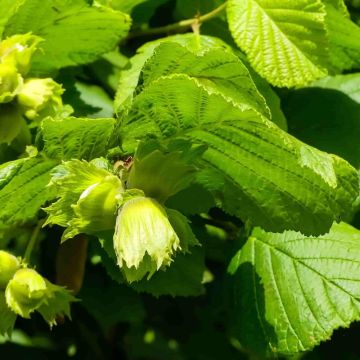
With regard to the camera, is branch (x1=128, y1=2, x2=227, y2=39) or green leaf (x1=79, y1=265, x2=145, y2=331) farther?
green leaf (x1=79, y1=265, x2=145, y2=331)

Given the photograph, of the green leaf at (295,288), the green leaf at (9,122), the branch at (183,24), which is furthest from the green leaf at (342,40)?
the green leaf at (9,122)

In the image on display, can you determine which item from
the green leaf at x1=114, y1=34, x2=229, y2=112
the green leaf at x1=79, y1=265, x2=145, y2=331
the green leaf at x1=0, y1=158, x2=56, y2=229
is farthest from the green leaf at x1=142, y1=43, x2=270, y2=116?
the green leaf at x1=79, y1=265, x2=145, y2=331

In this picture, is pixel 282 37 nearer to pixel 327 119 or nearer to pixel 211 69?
pixel 327 119

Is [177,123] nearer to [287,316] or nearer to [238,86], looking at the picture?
[238,86]

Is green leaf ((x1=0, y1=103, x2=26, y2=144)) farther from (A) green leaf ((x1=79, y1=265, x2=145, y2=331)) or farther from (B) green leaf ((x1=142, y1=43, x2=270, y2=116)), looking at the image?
(A) green leaf ((x1=79, y1=265, x2=145, y2=331))

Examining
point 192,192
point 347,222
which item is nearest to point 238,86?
point 192,192

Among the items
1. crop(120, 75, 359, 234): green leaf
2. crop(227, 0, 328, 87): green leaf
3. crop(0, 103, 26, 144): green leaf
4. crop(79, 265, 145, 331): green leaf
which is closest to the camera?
crop(120, 75, 359, 234): green leaf

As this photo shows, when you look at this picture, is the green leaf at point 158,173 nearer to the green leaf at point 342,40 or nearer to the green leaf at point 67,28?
the green leaf at point 67,28

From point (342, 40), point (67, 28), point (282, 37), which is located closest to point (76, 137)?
point (67, 28)
